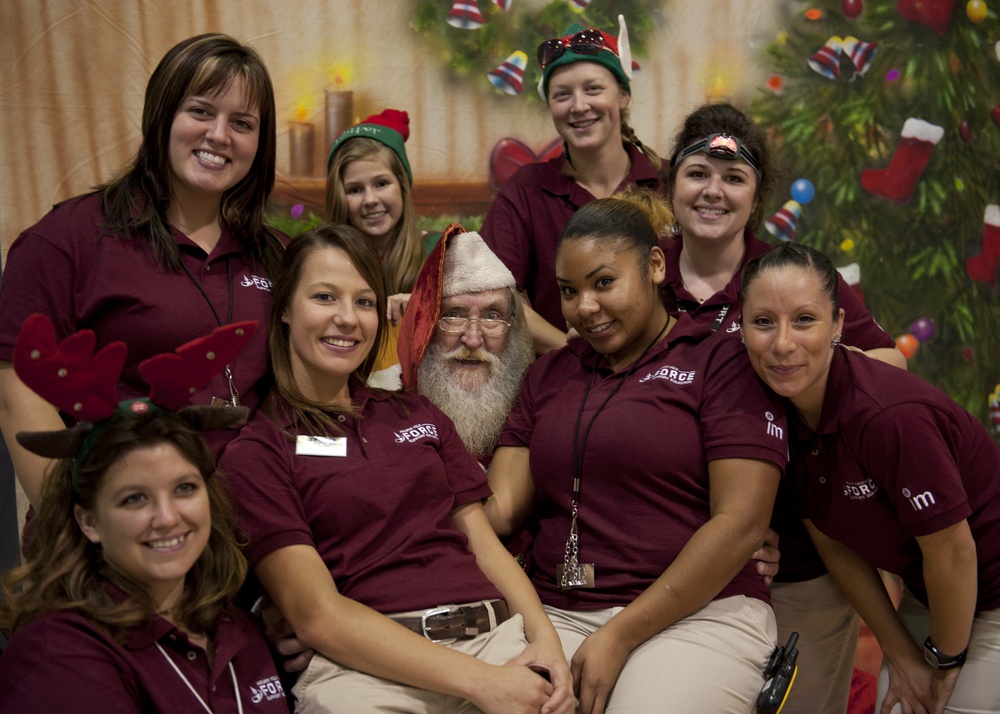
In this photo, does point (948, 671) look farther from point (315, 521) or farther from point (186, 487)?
point (186, 487)

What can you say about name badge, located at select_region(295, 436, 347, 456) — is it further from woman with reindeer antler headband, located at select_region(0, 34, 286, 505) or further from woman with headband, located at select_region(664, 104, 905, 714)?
woman with headband, located at select_region(664, 104, 905, 714)

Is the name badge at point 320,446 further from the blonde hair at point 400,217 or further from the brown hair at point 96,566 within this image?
the blonde hair at point 400,217

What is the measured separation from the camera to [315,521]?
2516 millimetres

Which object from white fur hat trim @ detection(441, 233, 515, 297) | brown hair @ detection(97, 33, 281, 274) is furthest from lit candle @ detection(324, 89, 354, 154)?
brown hair @ detection(97, 33, 281, 274)

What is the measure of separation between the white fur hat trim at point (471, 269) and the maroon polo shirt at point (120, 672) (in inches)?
54.3

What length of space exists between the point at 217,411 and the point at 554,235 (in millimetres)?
1697

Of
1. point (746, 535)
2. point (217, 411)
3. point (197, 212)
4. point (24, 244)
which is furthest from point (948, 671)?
point (24, 244)

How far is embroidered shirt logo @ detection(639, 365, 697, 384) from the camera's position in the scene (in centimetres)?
280

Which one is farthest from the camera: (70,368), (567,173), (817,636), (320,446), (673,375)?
(567,173)

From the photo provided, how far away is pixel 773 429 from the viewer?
8.73 ft

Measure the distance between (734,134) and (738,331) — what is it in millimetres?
660

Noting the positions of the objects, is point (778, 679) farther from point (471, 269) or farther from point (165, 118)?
point (165, 118)

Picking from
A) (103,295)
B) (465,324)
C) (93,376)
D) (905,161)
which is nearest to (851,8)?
(905,161)

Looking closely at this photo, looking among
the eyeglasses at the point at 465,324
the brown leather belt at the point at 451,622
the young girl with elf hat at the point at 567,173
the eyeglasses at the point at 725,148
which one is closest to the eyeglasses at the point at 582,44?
the young girl with elf hat at the point at 567,173
